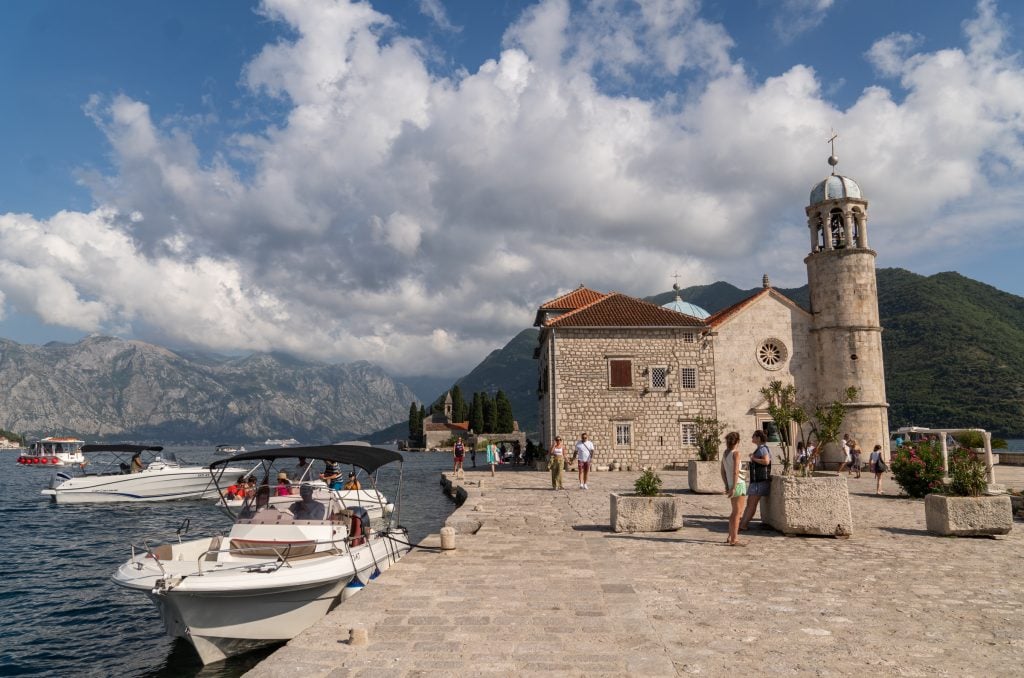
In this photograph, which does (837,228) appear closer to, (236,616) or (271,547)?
(271,547)

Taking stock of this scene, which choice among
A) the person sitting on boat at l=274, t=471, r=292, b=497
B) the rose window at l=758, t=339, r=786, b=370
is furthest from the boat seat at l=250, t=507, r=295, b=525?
the rose window at l=758, t=339, r=786, b=370

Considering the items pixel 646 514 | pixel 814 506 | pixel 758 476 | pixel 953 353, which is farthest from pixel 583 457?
pixel 953 353

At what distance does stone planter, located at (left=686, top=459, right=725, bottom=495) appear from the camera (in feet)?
63.0

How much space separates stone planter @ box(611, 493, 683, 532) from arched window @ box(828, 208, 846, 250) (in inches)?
1007

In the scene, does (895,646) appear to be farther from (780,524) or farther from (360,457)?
(360,457)

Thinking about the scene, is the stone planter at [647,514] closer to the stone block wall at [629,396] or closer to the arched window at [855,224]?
the stone block wall at [629,396]

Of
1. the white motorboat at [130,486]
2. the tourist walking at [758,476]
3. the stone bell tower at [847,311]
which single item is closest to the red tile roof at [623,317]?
the stone bell tower at [847,311]

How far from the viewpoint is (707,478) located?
63.3 feet

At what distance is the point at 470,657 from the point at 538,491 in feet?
53.3

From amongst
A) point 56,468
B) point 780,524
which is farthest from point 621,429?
point 56,468

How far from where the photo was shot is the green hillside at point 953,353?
8675cm

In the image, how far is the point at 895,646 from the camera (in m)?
5.54

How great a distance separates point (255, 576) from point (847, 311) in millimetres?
30973

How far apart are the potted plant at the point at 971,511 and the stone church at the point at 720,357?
67.7 ft
